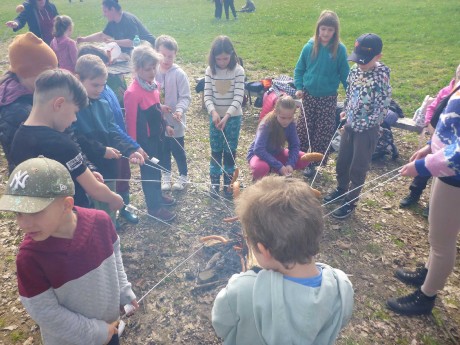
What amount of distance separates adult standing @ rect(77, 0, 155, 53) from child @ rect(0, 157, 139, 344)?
5854 mm

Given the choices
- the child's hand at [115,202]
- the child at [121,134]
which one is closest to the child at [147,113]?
the child at [121,134]

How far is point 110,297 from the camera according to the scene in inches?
91.5

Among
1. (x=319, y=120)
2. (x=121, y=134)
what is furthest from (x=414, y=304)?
(x=121, y=134)

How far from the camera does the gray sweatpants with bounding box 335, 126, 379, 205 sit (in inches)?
179

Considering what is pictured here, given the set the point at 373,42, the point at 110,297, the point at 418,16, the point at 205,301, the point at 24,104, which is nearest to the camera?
the point at 110,297

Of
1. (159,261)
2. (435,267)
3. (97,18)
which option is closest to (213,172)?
(159,261)

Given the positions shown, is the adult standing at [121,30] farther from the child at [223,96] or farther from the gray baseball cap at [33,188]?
the gray baseball cap at [33,188]

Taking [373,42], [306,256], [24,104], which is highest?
[373,42]

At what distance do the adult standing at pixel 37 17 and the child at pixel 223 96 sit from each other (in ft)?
16.4

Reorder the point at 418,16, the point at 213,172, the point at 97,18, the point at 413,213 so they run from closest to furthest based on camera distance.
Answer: the point at 413,213
the point at 213,172
the point at 418,16
the point at 97,18

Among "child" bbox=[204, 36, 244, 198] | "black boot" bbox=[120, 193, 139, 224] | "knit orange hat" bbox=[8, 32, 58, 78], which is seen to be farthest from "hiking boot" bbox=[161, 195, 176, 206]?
"knit orange hat" bbox=[8, 32, 58, 78]

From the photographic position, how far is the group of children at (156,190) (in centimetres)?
171

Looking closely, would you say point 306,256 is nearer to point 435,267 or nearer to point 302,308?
point 302,308

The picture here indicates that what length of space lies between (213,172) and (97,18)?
66.5 ft
